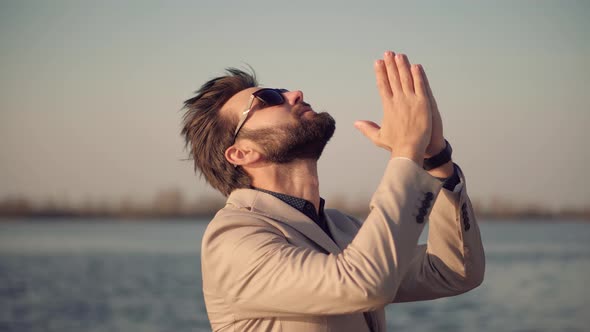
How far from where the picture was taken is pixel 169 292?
2108 centimetres

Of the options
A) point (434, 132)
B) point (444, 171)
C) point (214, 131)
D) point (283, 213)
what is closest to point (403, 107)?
point (434, 132)

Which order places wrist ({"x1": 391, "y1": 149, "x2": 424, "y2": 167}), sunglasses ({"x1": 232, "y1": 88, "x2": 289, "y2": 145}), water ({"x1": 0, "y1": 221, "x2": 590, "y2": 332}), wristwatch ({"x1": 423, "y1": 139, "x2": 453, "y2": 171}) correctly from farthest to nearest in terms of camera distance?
water ({"x1": 0, "y1": 221, "x2": 590, "y2": 332}) → sunglasses ({"x1": 232, "y1": 88, "x2": 289, "y2": 145}) → wristwatch ({"x1": 423, "y1": 139, "x2": 453, "y2": 171}) → wrist ({"x1": 391, "y1": 149, "x2": 424, "y2": 167})

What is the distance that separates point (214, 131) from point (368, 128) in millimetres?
899

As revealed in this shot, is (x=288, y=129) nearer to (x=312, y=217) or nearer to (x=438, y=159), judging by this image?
(x=312, y=217)

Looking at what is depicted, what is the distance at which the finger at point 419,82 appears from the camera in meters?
2.37

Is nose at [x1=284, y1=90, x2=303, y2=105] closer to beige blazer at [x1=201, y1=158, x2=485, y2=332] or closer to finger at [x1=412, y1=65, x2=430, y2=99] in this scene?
beige blazer at [x1=201, y1=158, x2=485, y2=332]

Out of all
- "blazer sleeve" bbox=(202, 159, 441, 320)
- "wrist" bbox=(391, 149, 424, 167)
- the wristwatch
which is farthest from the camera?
the wristwatch

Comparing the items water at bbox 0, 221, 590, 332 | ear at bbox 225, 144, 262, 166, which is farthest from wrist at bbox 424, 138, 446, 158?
water at bbox 0, 221, 590, 332

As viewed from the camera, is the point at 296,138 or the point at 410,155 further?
the point at 296,138

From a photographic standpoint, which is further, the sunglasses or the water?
the water

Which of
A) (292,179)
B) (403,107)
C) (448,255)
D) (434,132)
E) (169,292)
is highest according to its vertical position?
(403,107)

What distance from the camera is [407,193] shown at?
2291 millimetres

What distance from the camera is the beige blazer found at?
2.21m

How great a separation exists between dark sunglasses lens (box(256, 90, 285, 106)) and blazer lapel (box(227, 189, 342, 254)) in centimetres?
37
